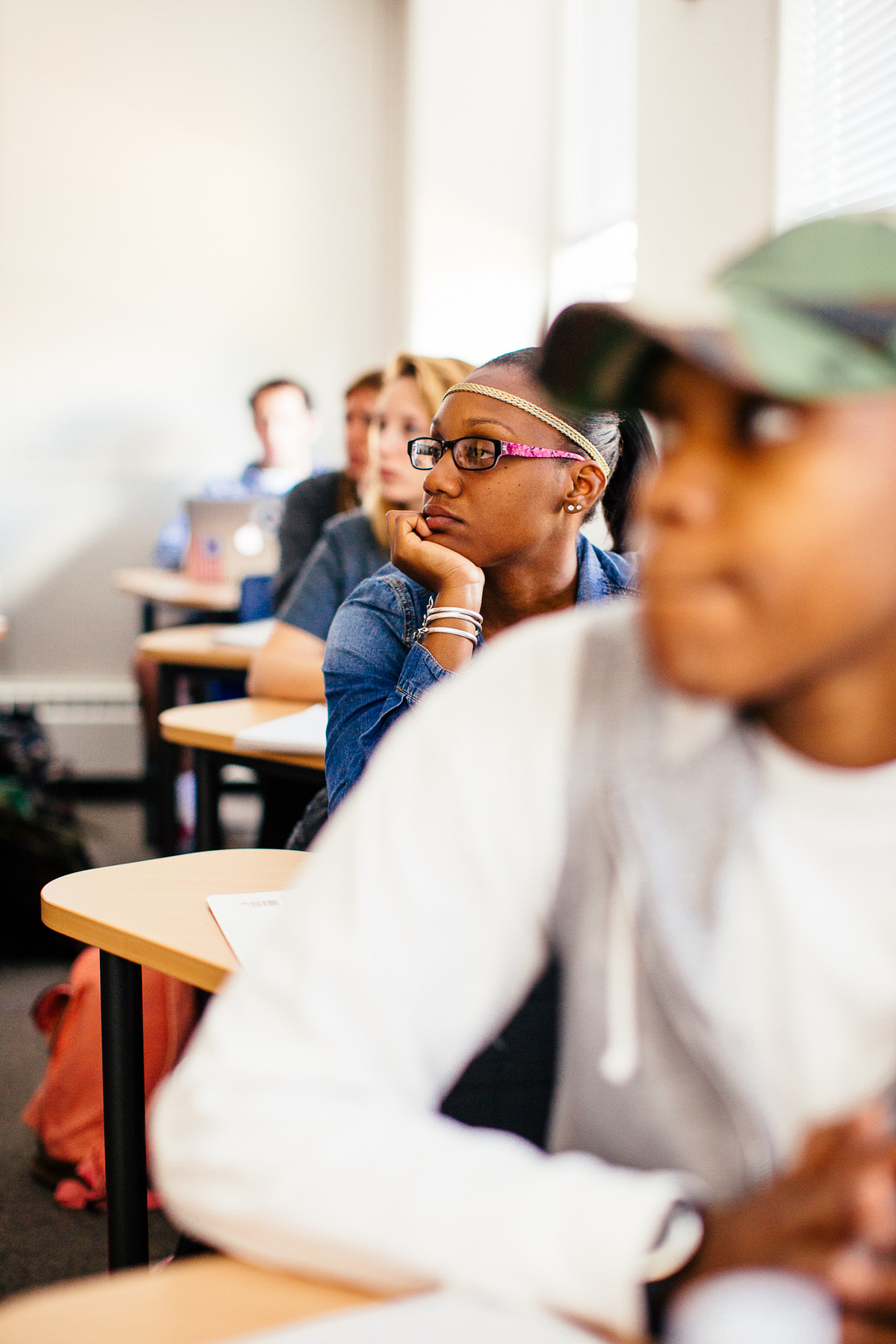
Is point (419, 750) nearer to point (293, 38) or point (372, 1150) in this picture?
point (372, 1150)

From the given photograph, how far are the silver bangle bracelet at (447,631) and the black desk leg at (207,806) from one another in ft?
3.14

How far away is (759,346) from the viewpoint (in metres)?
0.51

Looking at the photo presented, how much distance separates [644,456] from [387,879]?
1.30 m

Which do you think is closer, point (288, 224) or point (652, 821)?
point (652, 821)

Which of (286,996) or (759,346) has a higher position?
(759,346)

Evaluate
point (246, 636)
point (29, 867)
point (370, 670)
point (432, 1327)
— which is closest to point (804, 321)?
point (432, 1327)

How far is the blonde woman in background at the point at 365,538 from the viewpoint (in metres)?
2.48

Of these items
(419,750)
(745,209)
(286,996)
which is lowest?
(286,996)

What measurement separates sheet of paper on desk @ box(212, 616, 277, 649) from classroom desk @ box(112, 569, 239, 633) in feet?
1.05

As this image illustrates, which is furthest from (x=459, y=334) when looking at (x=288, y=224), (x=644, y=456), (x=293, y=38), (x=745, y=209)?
(x=644, y=456)

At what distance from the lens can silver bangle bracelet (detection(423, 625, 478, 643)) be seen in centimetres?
147

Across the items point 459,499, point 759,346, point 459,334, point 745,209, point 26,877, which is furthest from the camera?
point 459,334

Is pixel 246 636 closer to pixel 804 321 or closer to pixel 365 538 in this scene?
pixel 365 538

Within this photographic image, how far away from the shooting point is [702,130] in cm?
236
